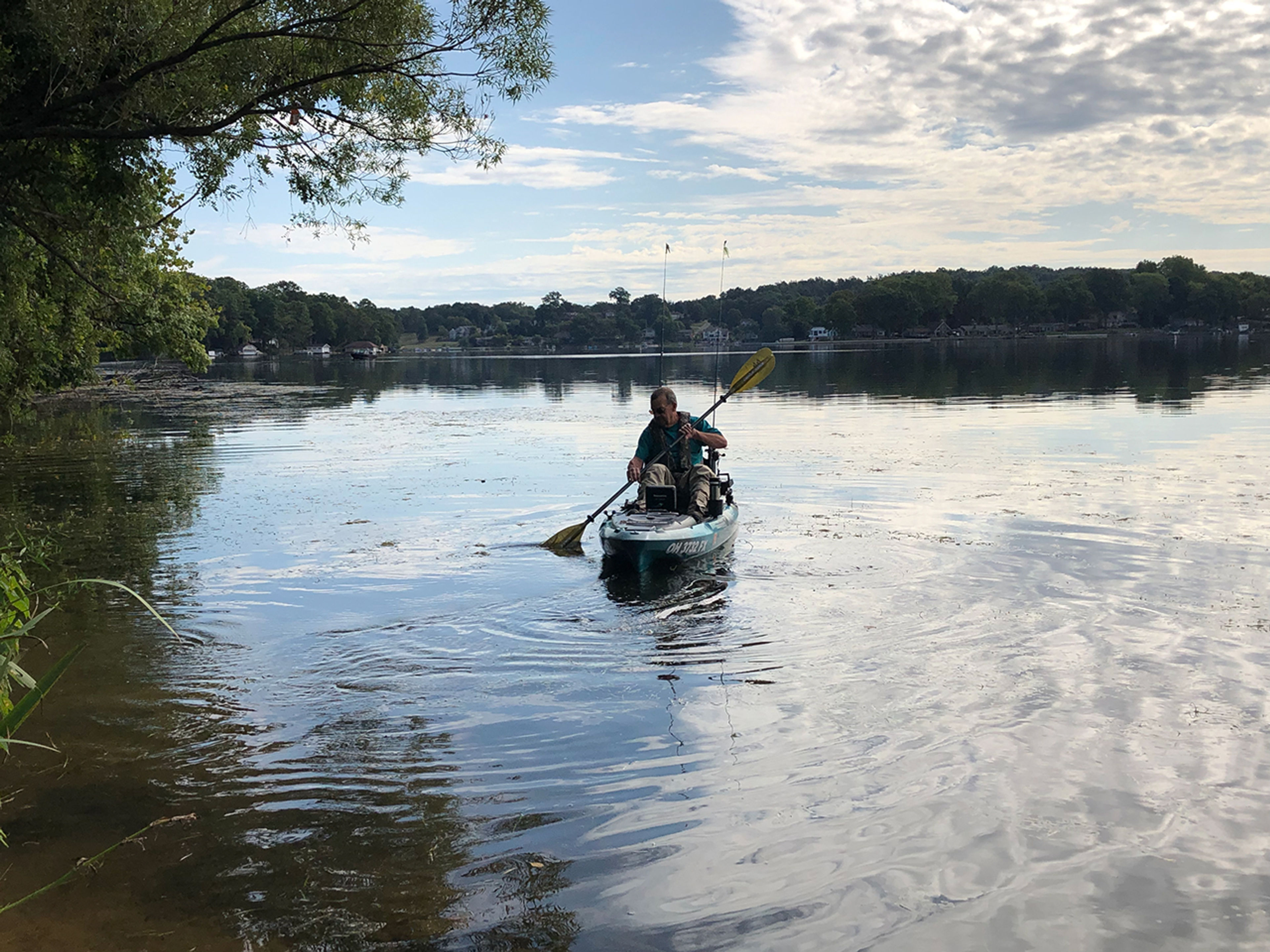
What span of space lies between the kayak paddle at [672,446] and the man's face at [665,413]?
0.25 m

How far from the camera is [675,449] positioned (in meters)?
13.6

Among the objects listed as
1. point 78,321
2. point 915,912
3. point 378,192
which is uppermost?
point 378,192

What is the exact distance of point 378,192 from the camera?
12.3m

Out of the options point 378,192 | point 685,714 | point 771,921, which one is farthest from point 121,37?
point 771,921

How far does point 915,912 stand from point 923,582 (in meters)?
6.71

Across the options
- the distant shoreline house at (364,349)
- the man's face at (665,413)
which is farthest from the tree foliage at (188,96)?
the distant shoreline house at (364,349)

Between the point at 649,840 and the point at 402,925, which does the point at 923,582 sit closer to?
the point at 649,840

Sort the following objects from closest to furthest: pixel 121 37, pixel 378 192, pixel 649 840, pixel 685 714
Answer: pixel 649 840
pixel 685 714
pixel 121 37
pixel 378 192

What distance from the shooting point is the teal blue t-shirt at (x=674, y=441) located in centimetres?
1358

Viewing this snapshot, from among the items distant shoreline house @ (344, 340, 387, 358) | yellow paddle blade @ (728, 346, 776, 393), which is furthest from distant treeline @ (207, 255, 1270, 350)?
yellow paddle blade @ (728, 346, 776, 393)

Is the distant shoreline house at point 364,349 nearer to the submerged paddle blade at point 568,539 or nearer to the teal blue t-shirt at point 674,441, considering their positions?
the submerged paddle blade at point 568,539

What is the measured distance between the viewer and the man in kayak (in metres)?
13.2

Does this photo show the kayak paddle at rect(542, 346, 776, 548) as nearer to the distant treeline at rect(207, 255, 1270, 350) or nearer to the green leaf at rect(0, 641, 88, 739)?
the green leaf at rect(0, 641, 88, 739)

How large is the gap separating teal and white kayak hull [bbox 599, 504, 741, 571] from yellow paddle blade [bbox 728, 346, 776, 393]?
4.31 meters
